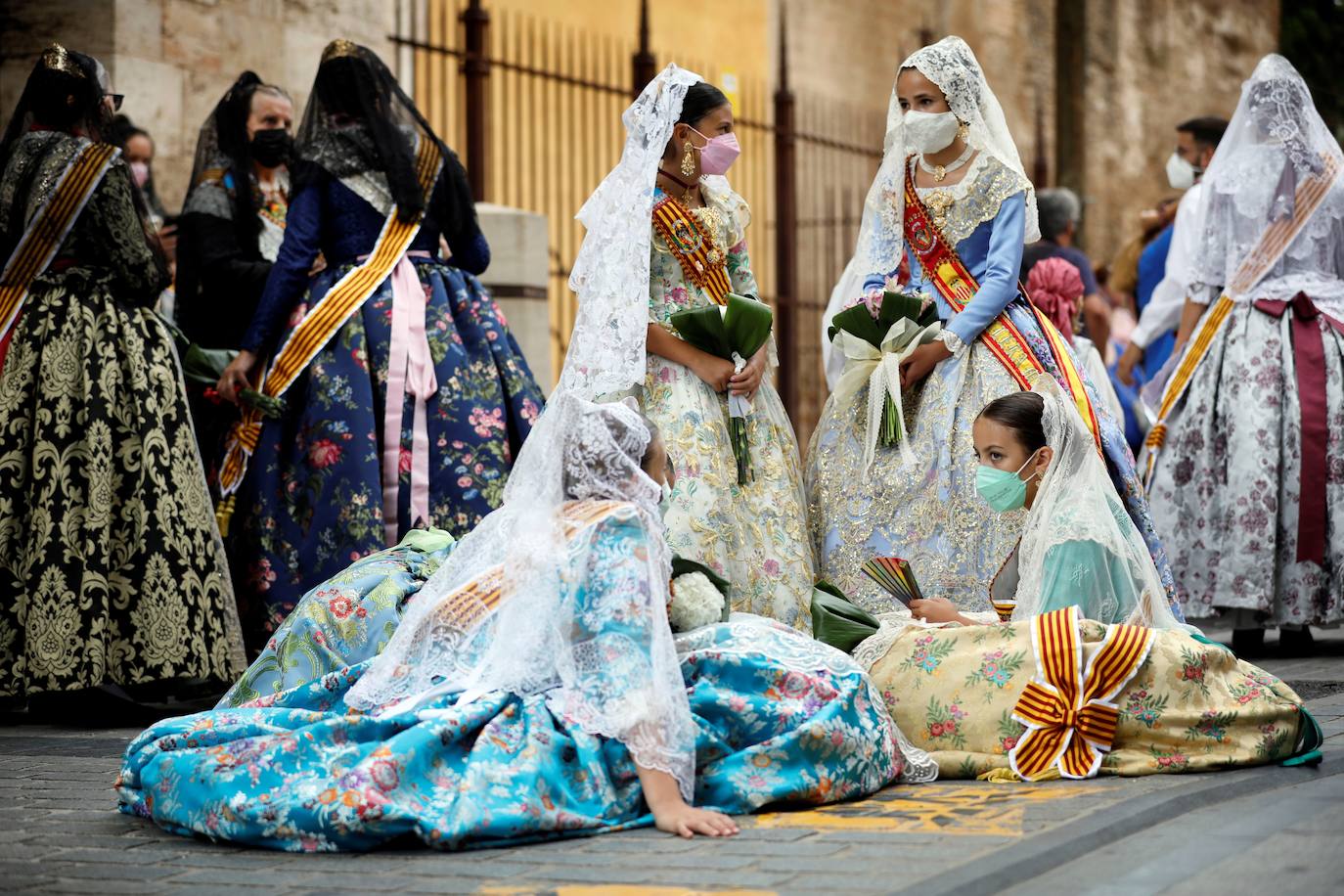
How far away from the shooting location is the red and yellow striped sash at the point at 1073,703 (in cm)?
446

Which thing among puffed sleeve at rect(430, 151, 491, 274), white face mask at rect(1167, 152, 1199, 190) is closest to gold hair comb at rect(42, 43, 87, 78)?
puffed sleeve at rect(430, 151, 491, 274)

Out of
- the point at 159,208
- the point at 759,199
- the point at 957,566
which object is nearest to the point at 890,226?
the point at 957,566

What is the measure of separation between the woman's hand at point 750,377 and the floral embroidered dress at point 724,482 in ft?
0.19

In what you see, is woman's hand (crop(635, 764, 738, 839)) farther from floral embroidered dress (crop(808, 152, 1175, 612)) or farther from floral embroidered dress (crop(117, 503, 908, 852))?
floral embroidered dress (crop(808, 152, 1175, 612))

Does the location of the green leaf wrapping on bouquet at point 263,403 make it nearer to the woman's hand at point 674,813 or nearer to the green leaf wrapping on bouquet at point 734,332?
the green leaf wrapping on bouquet at point 734,332

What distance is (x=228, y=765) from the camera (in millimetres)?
3990

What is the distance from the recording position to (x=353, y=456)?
6.32 metres

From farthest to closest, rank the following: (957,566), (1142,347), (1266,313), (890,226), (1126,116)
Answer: (1126,116) → (1142,347) → (1266,313) → (890,226) → (957,566)

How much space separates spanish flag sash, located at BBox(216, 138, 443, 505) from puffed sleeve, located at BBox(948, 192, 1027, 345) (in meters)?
1.95

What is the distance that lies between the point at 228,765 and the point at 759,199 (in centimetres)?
1137

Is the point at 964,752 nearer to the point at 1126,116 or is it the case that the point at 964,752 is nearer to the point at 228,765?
the point at 228,765

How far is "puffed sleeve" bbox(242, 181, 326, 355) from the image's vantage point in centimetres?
647

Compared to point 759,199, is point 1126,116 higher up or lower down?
higher up

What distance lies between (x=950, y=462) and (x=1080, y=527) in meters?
1.00
